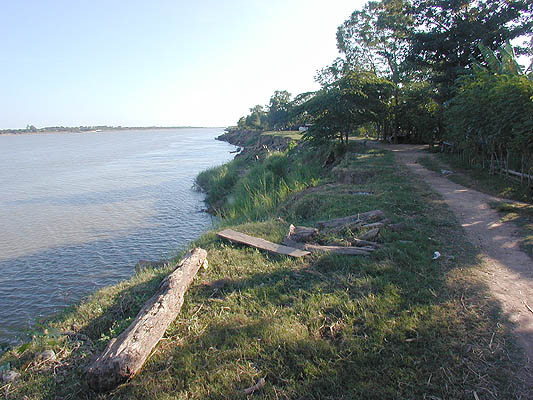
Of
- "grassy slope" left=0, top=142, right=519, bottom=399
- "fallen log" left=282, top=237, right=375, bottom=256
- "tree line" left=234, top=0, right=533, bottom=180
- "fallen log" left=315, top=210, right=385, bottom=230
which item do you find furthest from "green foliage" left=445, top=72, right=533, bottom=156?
"fallen log" left=282, top=237, right=375, bottom=256

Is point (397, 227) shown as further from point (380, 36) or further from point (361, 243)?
point (380, 36)

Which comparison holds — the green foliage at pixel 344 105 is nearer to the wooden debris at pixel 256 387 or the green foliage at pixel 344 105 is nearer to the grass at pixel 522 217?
the grass at pixel 522 217

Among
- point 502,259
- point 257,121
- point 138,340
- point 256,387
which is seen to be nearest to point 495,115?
point 502,259

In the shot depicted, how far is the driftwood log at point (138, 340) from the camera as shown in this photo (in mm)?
3180

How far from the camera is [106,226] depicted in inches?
553

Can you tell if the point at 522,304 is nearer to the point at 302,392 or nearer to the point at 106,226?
the point at 302,392

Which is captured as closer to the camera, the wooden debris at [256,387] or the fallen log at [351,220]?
the wooden debris at [256,387]

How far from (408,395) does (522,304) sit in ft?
7.47

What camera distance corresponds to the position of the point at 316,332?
3.68 meters

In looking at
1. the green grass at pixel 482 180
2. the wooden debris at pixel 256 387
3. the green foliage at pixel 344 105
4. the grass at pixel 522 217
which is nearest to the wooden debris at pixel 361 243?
the grass at pixel 522 217

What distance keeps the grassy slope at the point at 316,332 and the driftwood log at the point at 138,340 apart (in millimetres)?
121

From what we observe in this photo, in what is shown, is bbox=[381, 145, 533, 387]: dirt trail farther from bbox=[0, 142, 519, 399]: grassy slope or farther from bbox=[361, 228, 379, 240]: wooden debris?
bbox=[361, 228, 379, 240]: wooden debris

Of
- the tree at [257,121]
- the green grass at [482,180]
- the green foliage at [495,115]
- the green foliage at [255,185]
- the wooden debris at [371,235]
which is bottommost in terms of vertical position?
the green foliage at [255,185]

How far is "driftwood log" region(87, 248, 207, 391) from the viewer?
10.4 feet
